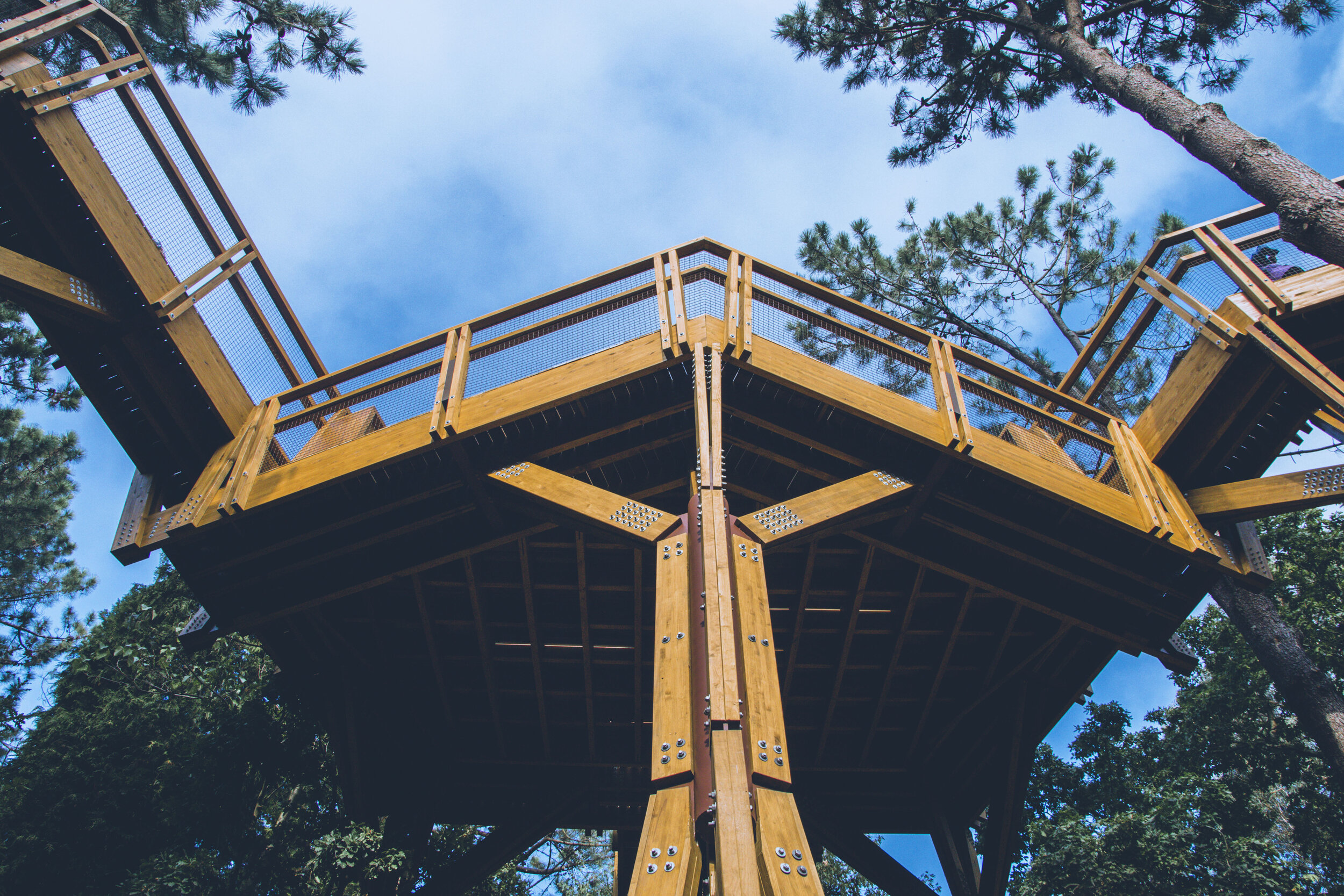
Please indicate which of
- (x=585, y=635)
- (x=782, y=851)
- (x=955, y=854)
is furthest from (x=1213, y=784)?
(x=782, y=851)

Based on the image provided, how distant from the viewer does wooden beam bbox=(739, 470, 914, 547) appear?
5102 mm

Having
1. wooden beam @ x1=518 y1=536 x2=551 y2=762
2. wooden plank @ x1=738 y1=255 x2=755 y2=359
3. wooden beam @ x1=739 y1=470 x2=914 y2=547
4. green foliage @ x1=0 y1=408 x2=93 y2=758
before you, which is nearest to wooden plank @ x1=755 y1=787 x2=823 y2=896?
wooden beam @ x1=739 y1=470 x2=914 y2=547

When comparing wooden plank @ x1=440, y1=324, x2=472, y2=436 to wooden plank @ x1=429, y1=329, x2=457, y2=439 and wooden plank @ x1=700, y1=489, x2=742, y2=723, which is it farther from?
wooden plank @ x1=700, y1=489, x2=742, y2=723

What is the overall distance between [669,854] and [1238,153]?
771 cm

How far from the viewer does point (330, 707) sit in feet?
23.7

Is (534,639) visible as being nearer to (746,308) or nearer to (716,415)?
(716,415)

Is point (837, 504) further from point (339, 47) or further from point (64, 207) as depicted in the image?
point (339, 47)

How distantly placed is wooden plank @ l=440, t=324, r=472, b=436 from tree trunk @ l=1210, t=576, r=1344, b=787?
8455 mm

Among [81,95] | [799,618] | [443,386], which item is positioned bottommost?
[799,618]

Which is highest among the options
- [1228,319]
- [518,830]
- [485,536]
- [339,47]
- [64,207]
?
[339,47]

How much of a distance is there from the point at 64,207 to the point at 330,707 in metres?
4.47

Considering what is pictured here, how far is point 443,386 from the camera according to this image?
6.03m

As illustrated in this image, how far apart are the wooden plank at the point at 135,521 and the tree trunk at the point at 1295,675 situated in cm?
1049

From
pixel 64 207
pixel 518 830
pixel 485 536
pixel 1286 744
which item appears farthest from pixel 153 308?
pixel 1286 744
